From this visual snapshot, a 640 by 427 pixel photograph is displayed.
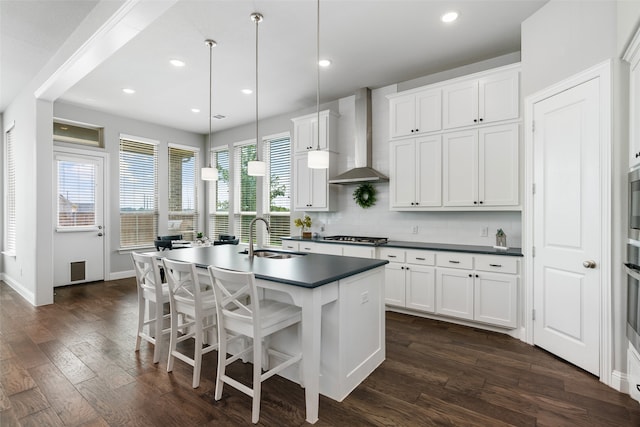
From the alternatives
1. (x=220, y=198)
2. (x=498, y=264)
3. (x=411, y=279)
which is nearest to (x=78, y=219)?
(x=220, y=198)

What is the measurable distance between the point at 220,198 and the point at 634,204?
681 cm

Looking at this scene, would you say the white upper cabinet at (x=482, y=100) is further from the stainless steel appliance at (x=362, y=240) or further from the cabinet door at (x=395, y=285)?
the cabinet door at (x=395, y=285)

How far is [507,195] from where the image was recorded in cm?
343

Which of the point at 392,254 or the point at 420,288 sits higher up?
the point at 392,254

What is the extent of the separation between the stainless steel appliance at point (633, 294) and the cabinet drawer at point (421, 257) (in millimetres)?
1719

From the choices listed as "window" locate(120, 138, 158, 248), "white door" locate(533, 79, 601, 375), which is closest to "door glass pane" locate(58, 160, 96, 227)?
"window" locate(120, 138, 158, 248)

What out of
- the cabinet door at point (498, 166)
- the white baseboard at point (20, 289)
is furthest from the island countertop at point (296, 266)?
the white baseboard at point (20, 289)

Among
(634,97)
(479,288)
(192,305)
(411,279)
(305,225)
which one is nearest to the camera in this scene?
(634,97)

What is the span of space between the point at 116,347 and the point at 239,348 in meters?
1.28

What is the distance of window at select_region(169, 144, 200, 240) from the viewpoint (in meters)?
6.96

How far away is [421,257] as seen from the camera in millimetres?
3793

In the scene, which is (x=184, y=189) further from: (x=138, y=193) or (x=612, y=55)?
(x=612, y=55)

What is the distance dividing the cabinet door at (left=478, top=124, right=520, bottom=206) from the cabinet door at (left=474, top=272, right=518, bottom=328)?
0.82 metres

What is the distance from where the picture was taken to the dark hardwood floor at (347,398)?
6.52 feet
